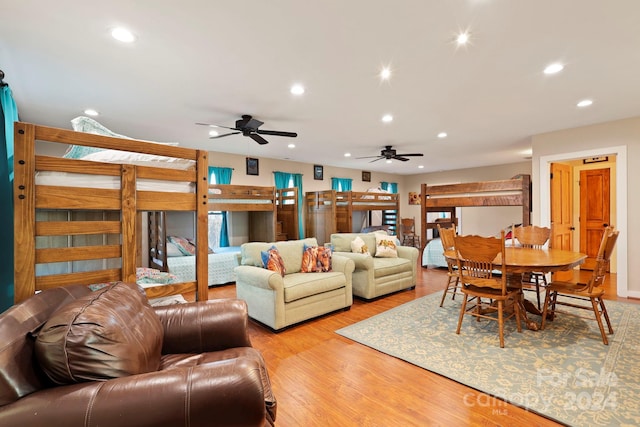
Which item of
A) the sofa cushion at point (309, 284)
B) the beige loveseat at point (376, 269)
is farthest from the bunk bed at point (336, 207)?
the sofa cushion at point (309, 284)

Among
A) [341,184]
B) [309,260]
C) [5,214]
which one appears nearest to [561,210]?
[309,260]

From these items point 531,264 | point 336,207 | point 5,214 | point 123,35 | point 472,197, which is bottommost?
point 531,264

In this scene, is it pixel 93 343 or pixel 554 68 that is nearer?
pixel 93 343

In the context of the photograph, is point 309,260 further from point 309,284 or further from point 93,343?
point 93,343

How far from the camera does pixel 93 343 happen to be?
1.02 m

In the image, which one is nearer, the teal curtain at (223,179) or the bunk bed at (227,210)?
the bunk bed at (227,210)

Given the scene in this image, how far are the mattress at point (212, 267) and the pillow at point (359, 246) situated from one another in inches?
73.4

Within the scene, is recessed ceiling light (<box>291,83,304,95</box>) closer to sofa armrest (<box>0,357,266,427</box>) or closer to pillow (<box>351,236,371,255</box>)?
pillow (<box>351,236,371,255</box>)

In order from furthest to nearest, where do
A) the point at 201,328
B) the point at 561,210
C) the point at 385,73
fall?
the point at 561,210 < the point at 385,73 < the point at 201,328

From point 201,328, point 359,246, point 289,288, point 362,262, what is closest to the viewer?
point 201,328

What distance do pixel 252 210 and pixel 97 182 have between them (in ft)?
12.6

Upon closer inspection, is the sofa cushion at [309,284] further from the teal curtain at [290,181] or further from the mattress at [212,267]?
the teal curtain at [290,181]

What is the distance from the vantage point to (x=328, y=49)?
90.7 inches

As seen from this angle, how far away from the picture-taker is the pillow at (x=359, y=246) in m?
4.39
